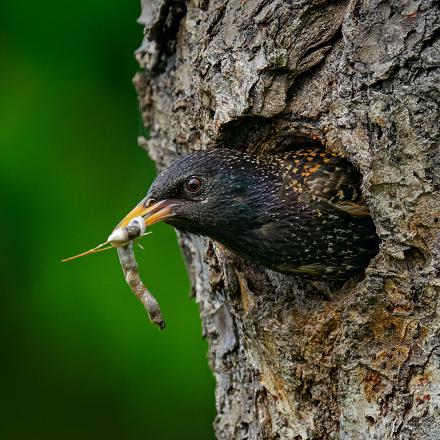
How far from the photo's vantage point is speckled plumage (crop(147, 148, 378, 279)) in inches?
152

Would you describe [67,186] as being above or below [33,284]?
above

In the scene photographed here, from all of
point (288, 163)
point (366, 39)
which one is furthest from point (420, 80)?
point (288, 163)

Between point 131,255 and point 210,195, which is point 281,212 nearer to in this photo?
point 210,195

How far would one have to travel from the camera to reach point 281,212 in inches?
154

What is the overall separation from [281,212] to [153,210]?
51 centimetres

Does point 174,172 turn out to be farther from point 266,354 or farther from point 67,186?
point 67,186

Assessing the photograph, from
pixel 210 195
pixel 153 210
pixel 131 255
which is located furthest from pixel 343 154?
pixel 131 255

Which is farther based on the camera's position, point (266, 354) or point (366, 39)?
point (266, 354)

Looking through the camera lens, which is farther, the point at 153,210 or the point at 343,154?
the point at 153,210

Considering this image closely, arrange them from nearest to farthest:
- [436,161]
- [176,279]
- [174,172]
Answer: [436,161] → [174,172] → [176,279]

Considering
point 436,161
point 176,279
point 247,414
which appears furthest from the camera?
point 176,279

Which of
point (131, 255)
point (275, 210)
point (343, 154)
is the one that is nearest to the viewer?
point (343, 154)

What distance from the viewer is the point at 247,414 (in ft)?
14.3

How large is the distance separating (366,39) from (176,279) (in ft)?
7.47
